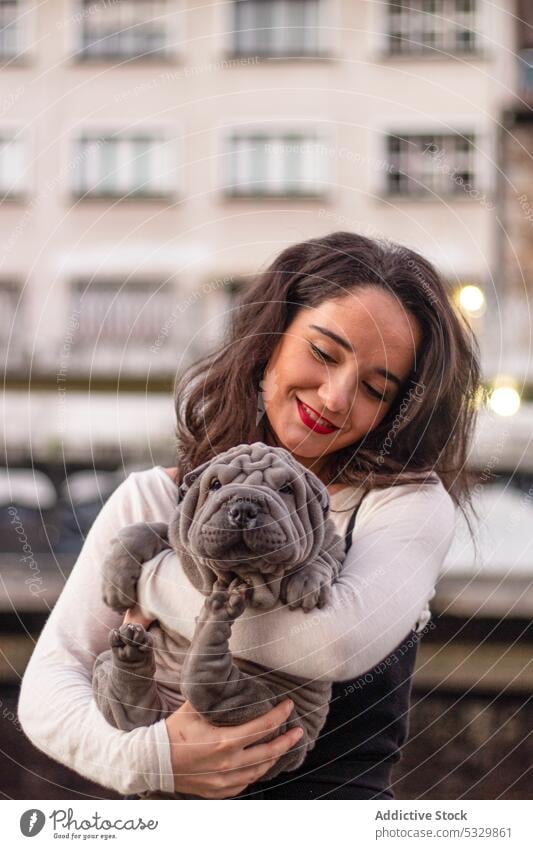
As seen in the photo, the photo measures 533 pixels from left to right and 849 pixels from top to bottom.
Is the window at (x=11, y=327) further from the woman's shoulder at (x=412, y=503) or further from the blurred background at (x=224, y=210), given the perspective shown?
the woman's shoulder at (x=412, y=503)

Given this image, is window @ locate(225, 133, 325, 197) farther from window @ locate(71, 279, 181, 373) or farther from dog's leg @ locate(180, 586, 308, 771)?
dog's leg @ locate(180, 586, 308, 771)

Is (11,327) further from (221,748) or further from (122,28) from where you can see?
(221,748)

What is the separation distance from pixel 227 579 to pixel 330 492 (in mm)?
148

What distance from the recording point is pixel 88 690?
0.90 meters

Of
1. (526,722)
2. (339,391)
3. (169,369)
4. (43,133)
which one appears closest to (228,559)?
(339,391)

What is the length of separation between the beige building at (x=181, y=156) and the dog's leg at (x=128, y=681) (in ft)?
1.08

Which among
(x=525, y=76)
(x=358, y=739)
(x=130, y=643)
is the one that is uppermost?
(x=525, y=76)

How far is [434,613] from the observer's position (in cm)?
124

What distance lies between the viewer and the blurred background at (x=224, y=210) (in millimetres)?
1148

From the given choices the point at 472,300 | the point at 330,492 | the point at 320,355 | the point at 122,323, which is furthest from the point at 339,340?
the point at 122,323

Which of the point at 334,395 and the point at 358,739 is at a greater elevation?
the point at 334,395

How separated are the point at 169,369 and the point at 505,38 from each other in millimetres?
629

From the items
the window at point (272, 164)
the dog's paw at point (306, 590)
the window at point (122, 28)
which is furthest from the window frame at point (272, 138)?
the dog's paw at point (306, 590)
